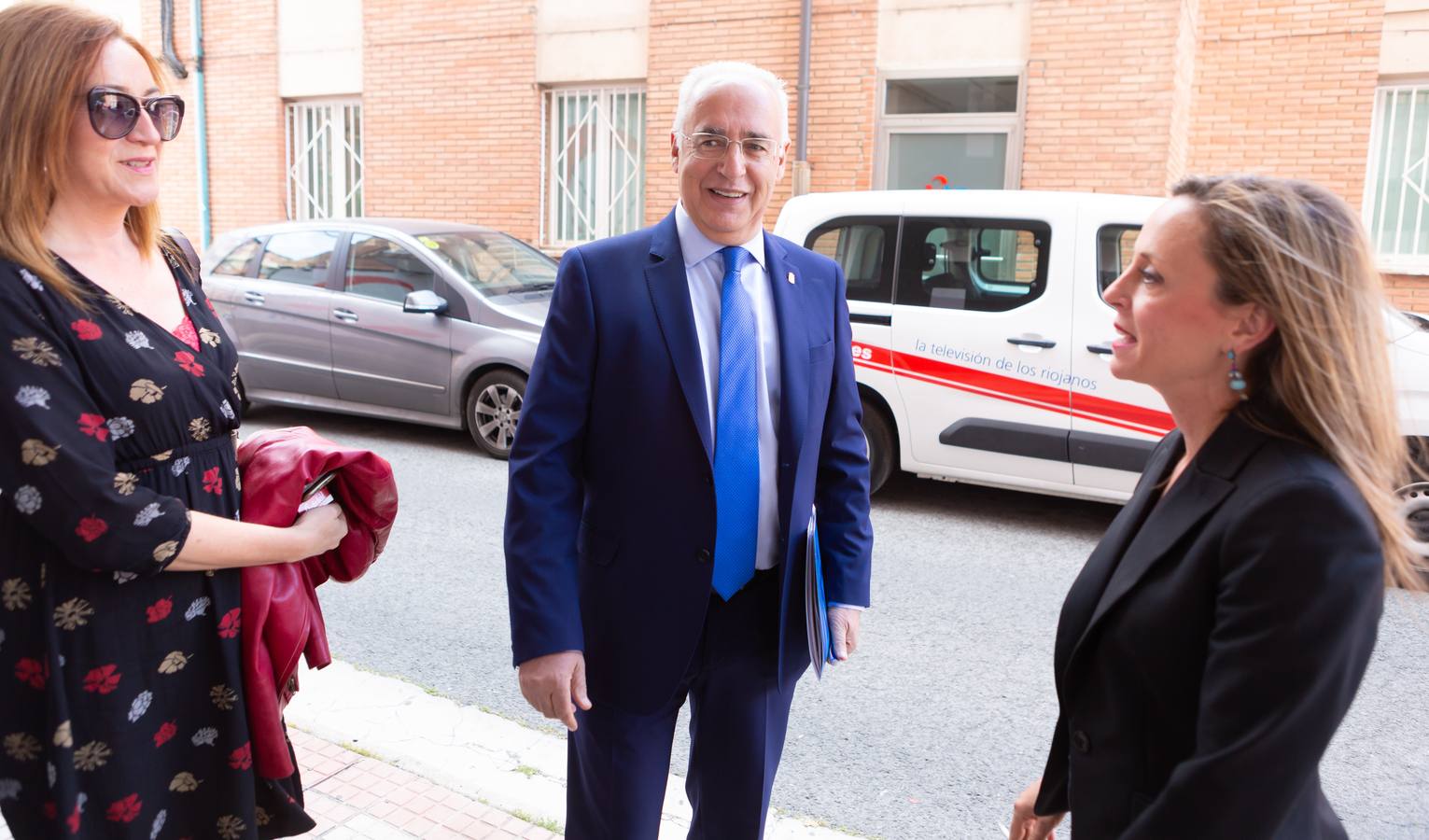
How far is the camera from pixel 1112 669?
156cm

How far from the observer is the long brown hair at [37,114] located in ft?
5.77

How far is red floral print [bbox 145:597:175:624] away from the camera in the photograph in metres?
1.85

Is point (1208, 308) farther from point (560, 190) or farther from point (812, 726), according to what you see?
point (560, 190)

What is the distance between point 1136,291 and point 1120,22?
9609 millimetres

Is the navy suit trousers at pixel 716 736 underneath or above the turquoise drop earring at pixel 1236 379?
underneath

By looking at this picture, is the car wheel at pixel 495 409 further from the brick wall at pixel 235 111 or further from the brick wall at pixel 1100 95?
the brick wall at pixel 235 111

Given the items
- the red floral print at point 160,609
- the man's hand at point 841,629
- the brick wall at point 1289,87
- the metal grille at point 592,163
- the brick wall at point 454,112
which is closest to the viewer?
the red floral print at point 160,609

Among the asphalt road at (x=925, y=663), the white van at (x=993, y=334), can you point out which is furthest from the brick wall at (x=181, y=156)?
the white van at (x=993, y=334)

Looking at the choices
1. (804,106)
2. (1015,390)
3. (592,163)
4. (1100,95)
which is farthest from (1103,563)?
(592,163)

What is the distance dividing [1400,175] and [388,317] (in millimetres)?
9133

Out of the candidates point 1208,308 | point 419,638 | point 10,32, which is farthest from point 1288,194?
point 419,638

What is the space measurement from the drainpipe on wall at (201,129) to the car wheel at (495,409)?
897cm

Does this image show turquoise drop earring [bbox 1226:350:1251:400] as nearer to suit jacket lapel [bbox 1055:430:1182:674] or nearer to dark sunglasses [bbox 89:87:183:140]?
suit jacket lapel [bbox 1055:430:1182:674]

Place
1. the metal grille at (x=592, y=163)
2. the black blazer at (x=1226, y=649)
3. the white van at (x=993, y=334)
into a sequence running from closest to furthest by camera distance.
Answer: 1. the black blazer at (x=1226, y=649)
2. the white van at (x=993, y=334)
3. the metal grille at (x=592, y=163)
